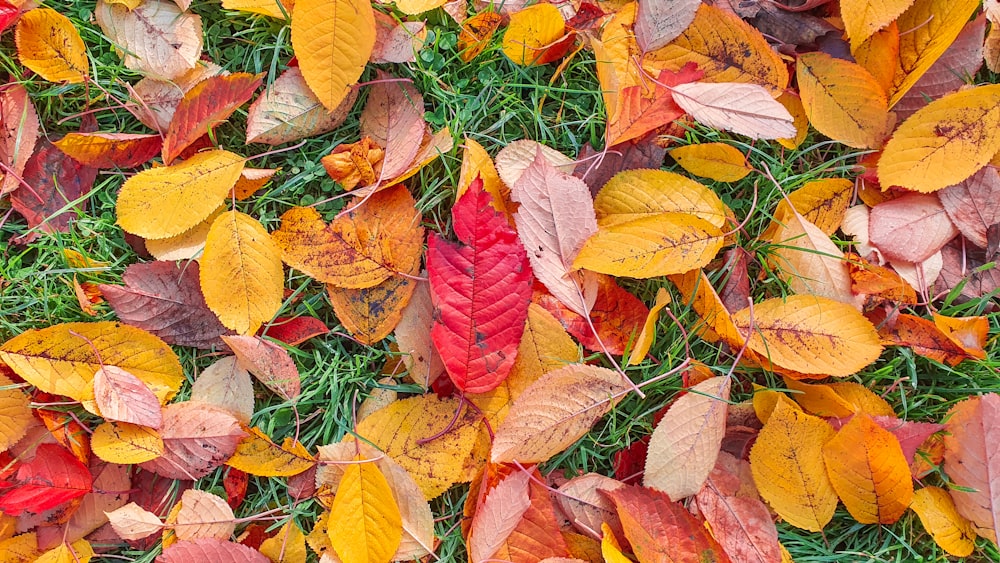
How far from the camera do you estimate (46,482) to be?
1472 millimetres

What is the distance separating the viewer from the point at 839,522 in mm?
1549

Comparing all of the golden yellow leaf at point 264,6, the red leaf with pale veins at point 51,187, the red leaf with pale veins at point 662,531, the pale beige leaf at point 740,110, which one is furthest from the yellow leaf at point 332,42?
the red leaf with pale veins at point 662,531

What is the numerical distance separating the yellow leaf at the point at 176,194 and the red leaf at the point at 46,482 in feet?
1.70

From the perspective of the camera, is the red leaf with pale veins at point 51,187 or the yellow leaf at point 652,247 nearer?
the yellow leaf at point 652,247

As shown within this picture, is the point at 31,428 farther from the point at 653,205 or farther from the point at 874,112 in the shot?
the point at 874,112

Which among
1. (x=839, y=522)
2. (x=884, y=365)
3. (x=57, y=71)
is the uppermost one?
(x=57, y=71)

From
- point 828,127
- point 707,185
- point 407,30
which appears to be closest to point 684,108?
point 707,185

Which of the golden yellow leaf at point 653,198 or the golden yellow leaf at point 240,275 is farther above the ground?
the golden yellow leaf at point 653,198

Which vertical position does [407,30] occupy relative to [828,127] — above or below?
above

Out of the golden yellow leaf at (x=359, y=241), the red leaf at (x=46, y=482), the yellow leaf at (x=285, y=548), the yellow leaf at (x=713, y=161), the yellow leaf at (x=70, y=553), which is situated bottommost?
the yellow leaf at (x=70, y=553)

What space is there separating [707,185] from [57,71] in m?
1.49

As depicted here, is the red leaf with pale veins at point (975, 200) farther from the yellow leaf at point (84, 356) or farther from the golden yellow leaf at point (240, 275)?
the yellow leaf at point (84, 356)

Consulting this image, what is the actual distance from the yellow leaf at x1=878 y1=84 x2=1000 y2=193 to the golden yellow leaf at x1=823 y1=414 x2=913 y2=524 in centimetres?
54

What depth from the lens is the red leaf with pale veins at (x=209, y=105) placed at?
4.90 feet
